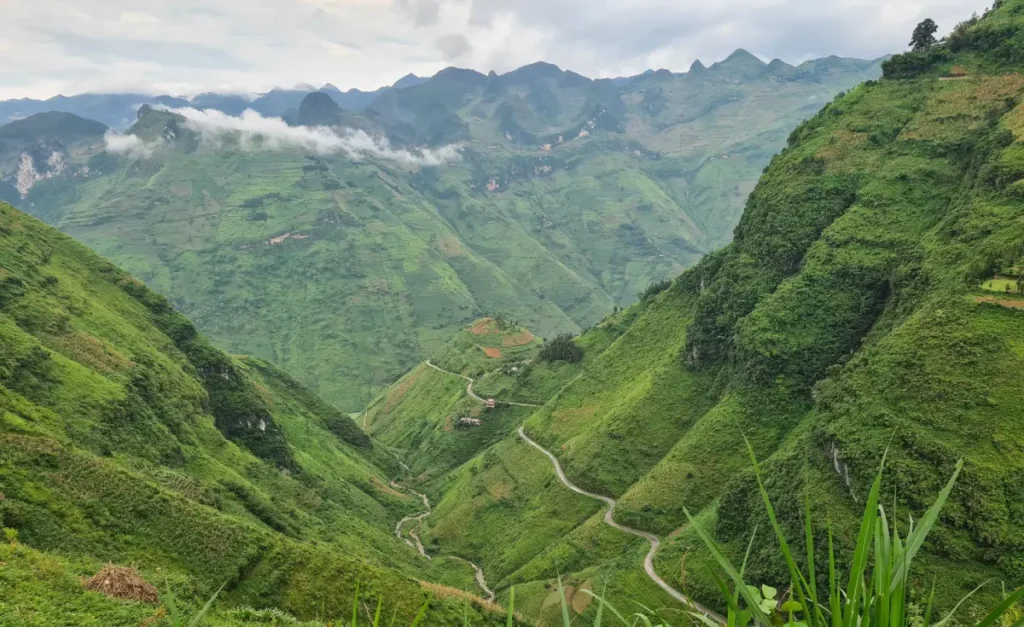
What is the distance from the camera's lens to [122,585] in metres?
38.3

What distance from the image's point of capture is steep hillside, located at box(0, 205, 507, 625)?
45312mm

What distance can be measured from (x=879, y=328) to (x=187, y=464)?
96180mm

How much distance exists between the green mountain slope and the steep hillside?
93.1 feet

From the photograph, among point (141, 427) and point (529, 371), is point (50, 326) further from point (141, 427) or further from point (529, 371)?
point (529, 371)

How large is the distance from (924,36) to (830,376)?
9491 centimetres

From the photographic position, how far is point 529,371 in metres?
→ 182

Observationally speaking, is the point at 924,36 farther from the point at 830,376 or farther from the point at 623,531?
the point at 623,531

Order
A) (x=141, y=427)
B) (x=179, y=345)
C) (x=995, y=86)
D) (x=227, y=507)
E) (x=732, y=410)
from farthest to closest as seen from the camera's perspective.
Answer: (x=179, y=345)
(x=995, y=86)
(x=732, y=410)
(x=141, y=427)
(x=227, y=507)

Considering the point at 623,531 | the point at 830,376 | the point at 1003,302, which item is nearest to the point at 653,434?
the point at 623,531

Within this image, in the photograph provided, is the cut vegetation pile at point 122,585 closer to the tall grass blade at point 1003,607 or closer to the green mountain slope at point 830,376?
the green mountain slope at point 830,376

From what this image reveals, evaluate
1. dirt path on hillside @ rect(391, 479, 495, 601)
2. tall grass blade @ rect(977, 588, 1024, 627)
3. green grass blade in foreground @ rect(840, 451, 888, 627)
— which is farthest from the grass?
tall grass blade @ rect(977, 588, 1024, 627)

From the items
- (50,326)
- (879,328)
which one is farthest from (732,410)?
(50,326)

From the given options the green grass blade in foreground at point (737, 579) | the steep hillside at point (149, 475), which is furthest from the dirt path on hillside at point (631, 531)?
the green grass blade in foreground at point (737, 579)

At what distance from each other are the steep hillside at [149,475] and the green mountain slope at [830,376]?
2837 cm
